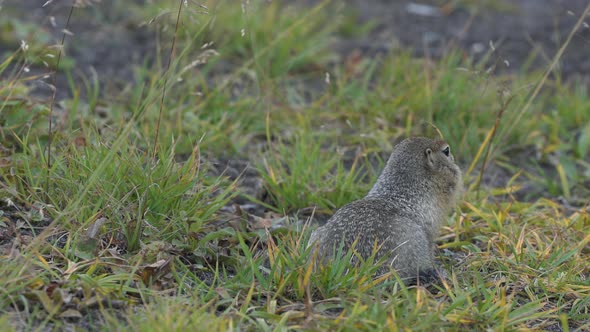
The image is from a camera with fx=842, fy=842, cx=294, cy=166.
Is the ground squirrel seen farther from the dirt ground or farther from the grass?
the dirt ground

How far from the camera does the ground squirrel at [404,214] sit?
436 cm

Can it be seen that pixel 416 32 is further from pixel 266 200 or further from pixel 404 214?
pixel 404 214

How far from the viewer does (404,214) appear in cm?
475

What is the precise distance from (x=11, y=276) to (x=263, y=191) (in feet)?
7.30

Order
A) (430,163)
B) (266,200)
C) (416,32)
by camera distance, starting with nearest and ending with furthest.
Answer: (430,163)
(266,200)
(416,32)

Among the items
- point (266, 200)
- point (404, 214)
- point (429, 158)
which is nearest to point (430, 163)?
point (429, 158)

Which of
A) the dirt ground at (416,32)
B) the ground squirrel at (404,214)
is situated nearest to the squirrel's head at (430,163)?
the ground squirrel at (404,214)

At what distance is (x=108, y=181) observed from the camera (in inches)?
181

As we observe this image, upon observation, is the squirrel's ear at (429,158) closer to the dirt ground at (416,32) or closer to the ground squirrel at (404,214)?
the ground squirrel at (404,214)

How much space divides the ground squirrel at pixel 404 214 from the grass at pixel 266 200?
0.17 m

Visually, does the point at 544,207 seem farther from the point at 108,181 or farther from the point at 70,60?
the point at 70,60

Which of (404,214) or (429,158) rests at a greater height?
(429,158)

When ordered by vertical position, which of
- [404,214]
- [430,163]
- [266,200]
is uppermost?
[430,163]

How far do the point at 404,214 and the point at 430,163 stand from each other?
47 cm
